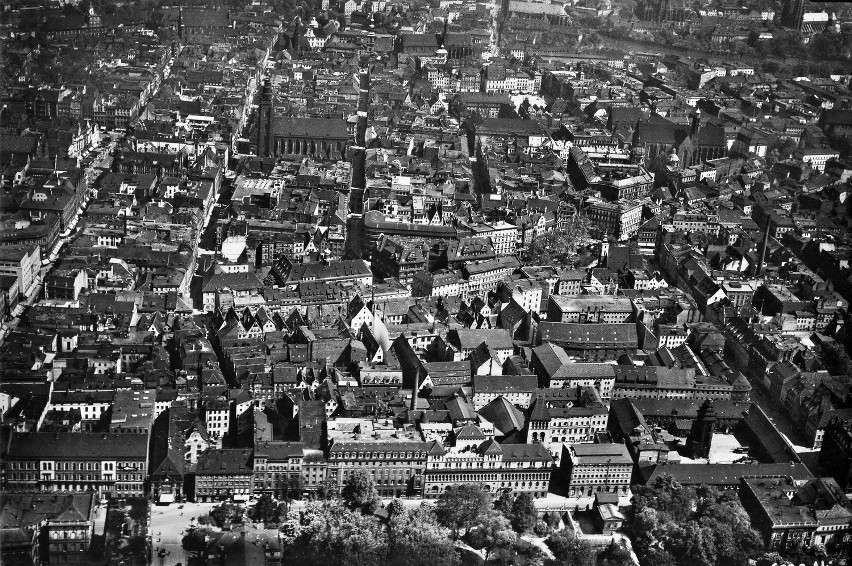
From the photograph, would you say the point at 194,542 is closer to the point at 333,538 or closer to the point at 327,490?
the point at 333,538

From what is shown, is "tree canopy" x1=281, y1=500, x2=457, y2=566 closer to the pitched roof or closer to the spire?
the pitched roof

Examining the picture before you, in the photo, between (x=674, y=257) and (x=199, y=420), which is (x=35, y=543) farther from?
(x=674, y=257)

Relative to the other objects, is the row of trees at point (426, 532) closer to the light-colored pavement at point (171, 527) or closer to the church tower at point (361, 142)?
the light-colored pavement at point (171, 527)

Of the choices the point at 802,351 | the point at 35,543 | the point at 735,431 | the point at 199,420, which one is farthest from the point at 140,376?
A: the point at 802,351

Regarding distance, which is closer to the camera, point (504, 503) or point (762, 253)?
point (504, 503)

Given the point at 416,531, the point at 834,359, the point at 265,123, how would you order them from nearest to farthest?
1. the point at 416,531
2. the point at 834,359
3. the point at 265,123

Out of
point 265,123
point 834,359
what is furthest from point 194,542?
point 265,123
